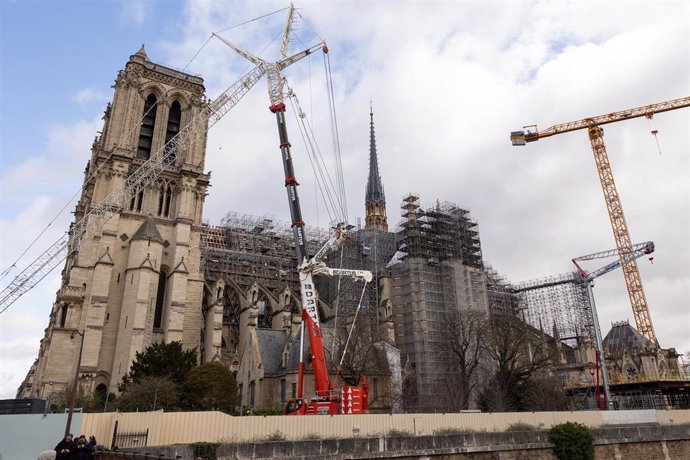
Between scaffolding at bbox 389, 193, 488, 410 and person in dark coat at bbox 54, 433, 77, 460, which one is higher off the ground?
scaffolding at bbox 389, 193, 488, 410

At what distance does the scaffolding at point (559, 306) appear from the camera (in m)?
62.8

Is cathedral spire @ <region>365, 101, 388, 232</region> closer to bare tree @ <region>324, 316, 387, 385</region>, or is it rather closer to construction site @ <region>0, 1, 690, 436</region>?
construction site @ <region>0, 1, 690, 436</region>

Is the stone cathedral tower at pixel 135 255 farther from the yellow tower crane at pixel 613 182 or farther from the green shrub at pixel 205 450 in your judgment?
the yellow tower crane at pixel 613 182

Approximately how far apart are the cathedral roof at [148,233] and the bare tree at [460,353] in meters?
24.2

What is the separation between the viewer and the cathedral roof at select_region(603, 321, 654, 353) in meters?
61.7

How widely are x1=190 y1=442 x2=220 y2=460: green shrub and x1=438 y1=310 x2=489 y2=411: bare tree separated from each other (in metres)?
23.9

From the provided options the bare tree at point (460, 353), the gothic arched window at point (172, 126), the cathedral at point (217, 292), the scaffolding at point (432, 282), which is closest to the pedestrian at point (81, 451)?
the cathedral at point (217, 292)

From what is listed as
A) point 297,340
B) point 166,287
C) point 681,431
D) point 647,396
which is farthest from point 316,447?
point 647,396

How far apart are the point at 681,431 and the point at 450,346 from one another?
17252mm

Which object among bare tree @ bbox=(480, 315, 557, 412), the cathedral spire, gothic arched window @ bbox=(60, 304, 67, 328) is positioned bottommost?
bare tree @ bbox=(480, 315, 557, 412)

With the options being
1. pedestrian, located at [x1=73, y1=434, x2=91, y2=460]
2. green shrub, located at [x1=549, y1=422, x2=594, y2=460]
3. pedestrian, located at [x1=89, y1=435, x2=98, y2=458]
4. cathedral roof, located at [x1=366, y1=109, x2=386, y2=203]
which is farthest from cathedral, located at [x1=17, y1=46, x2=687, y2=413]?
cathedral roof, located at [x1=366, y1=109, x2=386, y2=203]

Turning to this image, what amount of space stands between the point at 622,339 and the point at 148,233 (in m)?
58.0

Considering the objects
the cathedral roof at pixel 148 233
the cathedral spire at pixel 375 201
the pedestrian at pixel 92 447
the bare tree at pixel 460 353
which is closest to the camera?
the pedestrian at pixel 92 447

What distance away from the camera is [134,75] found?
4644 cm
